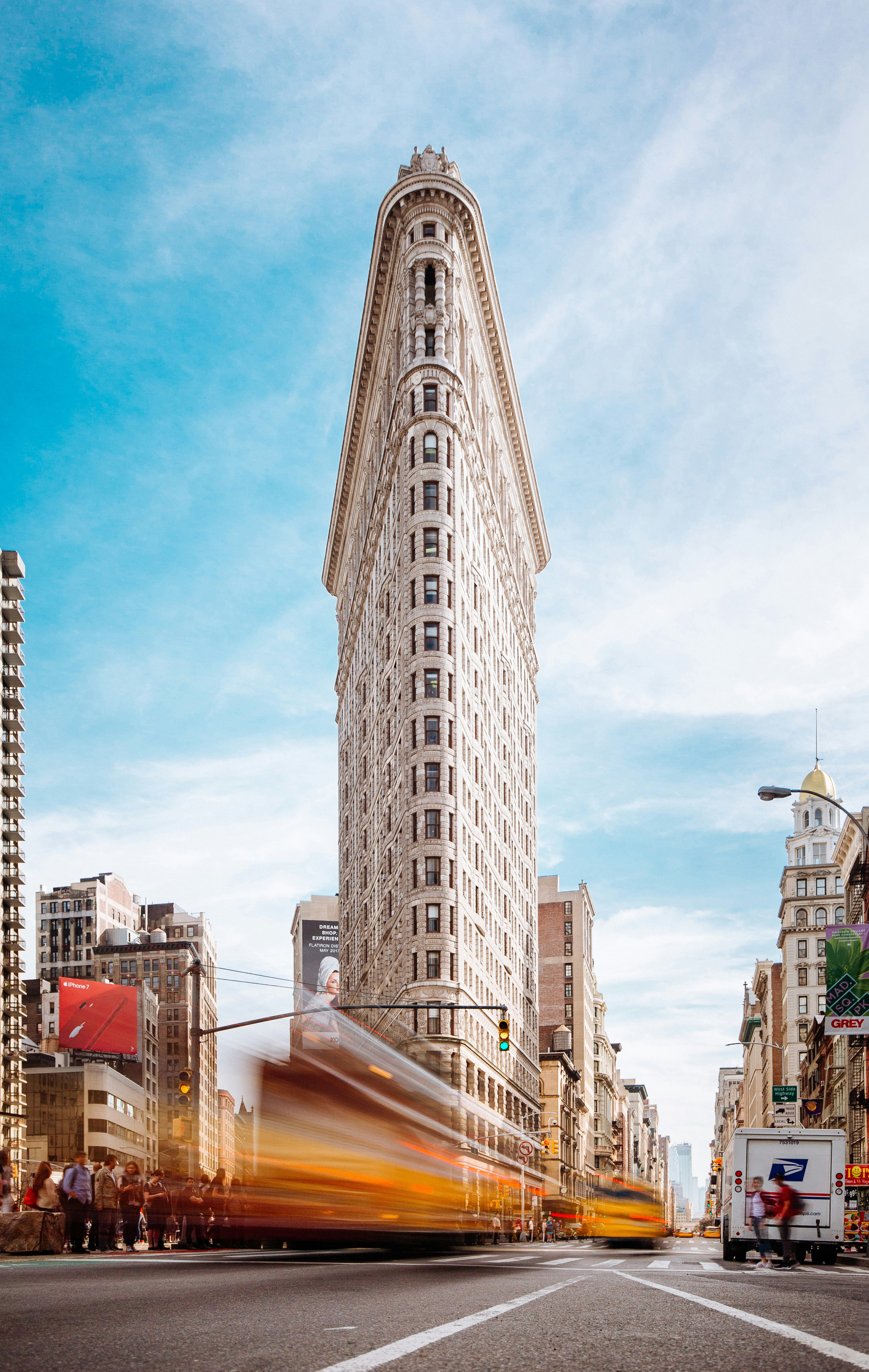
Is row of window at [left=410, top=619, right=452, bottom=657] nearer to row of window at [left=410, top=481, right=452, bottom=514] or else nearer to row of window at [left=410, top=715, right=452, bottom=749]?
row of window at [left=410, top=715, right=452, bottom=749]

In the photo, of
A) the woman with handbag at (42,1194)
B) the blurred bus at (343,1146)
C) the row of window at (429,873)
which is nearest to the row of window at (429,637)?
the row of window at (429,873)

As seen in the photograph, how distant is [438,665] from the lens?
70.5 meters

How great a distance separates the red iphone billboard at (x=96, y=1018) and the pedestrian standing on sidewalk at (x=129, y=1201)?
7626 cm

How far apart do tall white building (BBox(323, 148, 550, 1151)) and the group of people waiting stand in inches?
1201

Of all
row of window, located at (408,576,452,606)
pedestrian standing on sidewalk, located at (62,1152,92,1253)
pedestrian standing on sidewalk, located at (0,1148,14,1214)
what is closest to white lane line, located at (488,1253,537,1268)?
pedestrian standing on sidewalk, located at (62,1152,92,1253)

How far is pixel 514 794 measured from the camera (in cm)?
9612

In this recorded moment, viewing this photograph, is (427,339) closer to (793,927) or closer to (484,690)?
(484,690)

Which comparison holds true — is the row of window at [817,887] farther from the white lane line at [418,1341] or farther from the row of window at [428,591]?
the white lane line at [418,1341]

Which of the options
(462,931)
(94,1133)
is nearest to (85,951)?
(94,1133)

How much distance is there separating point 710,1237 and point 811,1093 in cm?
4804

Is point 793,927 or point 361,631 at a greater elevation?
point 361,631

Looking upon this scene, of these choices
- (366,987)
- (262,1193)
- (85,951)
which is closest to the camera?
(262,1193)

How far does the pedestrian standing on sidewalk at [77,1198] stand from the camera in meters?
20.2

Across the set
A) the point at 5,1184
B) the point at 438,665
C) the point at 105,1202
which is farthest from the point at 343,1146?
the point at 438,665
